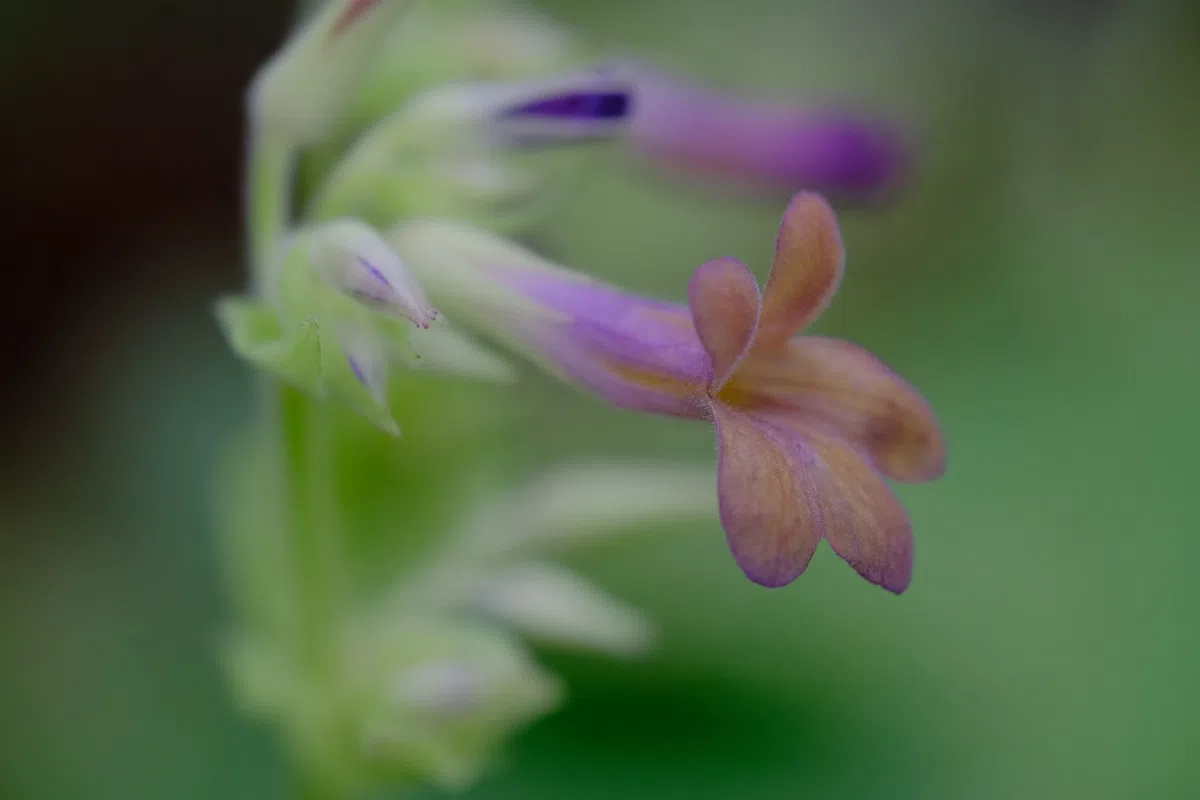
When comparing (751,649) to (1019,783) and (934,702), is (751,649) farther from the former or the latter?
(1019,783)

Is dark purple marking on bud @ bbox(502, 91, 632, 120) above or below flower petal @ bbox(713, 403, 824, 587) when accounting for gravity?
above

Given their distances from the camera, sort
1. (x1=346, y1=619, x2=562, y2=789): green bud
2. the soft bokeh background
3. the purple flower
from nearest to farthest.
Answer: (x1=346, y1=619, x2=562, y2=789): green bud
the purple flower
the soft bokeh background

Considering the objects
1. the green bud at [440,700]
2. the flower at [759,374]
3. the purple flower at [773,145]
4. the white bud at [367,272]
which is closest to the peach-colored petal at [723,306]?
the flower at [759,374]

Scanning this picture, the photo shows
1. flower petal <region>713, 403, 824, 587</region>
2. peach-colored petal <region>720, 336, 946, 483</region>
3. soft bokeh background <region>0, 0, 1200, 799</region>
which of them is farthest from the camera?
soft bokeh background <region>0, 0, 1200, 799</region>

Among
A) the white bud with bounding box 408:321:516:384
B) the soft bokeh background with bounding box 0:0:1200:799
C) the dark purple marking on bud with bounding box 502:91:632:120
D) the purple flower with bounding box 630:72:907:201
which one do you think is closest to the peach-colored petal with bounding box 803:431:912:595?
the white bud with bounding box 408:321:516:384

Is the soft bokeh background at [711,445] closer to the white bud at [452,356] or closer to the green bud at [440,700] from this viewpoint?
the green bud at [440,700]

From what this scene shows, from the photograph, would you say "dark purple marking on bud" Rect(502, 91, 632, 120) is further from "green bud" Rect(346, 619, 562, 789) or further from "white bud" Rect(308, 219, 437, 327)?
"green bud" Rect(346, 619, 562, 789)

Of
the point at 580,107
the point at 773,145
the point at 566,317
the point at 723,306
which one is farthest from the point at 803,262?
the point at 773,145
